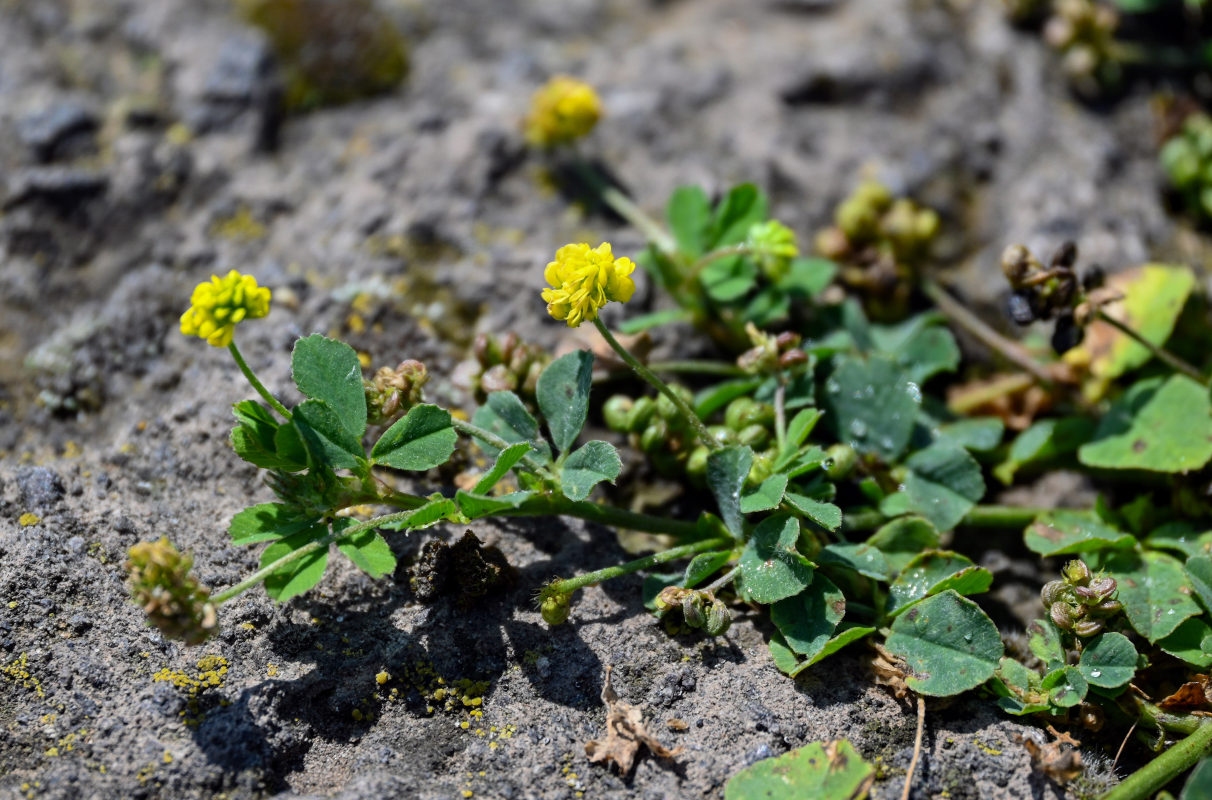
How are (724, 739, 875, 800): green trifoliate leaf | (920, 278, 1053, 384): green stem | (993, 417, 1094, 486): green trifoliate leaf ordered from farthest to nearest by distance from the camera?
1. (920, 278, 1053, 384): green stem
2. (993, 417, 1094, 486): green trifoliate leaf
3. (724, 739, 875, 800): green trifoliate leaf

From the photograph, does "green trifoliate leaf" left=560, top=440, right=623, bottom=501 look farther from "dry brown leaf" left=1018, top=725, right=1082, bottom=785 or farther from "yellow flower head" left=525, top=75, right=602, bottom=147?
"yellow flower head" left=525, top=75, right=602, bottom=147

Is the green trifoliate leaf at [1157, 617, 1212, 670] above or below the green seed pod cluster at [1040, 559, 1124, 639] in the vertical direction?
below

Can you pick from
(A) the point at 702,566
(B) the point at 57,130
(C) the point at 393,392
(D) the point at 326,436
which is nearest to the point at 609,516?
(A) the point at 702,566

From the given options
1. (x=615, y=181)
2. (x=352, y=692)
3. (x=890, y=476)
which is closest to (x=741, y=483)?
(x=890, y=476)

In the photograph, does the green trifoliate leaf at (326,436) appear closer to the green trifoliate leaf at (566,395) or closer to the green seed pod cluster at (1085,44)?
the green trifoliate leaf at (566,395)

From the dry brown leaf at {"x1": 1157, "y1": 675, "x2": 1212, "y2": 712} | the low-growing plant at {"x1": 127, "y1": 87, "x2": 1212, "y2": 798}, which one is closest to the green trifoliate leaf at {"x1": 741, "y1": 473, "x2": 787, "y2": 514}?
the low-growing plant at {"x1": 127, "y1": 87, "x2": 1212, "y2": 798}

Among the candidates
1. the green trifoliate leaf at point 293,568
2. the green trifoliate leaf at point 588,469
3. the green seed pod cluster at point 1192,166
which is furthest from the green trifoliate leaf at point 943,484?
the green seed pod cluster at point 1192,166

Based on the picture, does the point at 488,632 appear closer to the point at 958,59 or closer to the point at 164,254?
the point at 164,254

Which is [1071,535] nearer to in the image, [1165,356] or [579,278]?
[1165,356]
